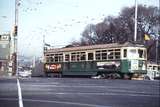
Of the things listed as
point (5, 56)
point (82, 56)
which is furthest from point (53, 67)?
point (5, 56)

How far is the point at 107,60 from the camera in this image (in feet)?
128

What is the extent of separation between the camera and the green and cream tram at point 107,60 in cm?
3856

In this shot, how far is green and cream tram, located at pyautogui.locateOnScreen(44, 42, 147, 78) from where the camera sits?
38.6 m

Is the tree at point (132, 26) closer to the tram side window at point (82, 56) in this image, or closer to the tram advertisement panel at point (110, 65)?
the tram side window at point (82, 56)

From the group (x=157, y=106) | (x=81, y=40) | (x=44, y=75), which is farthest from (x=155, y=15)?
(x=157, y=106)

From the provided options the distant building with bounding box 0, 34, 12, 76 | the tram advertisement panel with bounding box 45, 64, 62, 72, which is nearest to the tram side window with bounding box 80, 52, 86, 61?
the tram advertisement panel with bounding box 45, 64, 62, 72

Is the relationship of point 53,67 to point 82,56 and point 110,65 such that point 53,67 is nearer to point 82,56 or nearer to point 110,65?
point 82,56

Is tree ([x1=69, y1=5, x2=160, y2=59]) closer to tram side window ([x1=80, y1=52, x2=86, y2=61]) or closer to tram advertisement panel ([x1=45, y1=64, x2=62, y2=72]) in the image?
tram advertisement panel ([x1=45, y1=64, x2=62, y2=72])

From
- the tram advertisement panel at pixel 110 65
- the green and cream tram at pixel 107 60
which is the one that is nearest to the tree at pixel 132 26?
the green and cream tram at pixel 107 60

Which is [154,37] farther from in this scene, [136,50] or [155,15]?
[136,50]

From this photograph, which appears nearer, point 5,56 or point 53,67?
point 53,67

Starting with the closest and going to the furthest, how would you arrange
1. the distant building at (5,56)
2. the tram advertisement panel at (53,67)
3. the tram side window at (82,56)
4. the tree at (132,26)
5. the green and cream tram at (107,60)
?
the green and cream tram at (107,60) < the tram side window at (82,56) < the tram advertisement panel at (53,67) < the distant building at (5,56) < the tree at (132,26)

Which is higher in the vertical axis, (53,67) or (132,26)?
(132,26)

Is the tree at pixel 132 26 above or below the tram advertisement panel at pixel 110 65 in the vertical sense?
above
